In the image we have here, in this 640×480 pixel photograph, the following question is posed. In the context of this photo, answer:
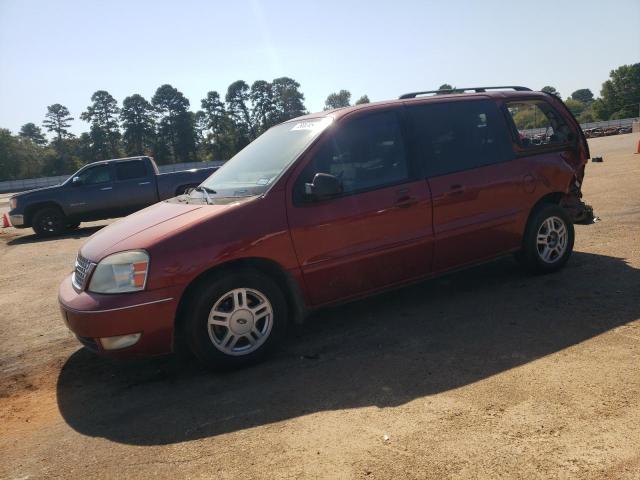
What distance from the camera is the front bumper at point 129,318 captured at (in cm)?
327

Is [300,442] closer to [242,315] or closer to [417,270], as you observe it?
[242,315]

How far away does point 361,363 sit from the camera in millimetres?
3525

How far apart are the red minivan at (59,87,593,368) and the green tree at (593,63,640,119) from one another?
117 metres

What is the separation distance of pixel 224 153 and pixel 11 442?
7963cm

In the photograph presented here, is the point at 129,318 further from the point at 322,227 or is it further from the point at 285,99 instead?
the point at 285,99

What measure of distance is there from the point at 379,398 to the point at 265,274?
4.25 feet

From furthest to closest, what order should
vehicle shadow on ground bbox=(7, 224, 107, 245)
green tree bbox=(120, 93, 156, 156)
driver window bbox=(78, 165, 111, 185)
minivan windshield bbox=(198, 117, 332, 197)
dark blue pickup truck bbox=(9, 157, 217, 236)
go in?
green tree bbox=(120, 93, 156, 156) → driver window bbox=(78, 165, 111, 185) → dark blue pickup truck bbox=(9, 157, 217, 236) → vehicle shadow on ground bbox=(7, 224, 107, 245) → minivan windshield bbox=(198, 117, 332, 197)

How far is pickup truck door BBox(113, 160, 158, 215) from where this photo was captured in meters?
12.4

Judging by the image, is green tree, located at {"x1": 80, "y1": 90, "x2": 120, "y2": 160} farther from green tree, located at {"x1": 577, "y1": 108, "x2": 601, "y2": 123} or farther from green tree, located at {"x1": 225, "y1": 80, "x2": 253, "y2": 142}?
green tree, located at {"x1": 577, "y1": 108, "x2": 601, "y2": 123}

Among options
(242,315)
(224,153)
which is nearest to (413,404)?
(242,315)

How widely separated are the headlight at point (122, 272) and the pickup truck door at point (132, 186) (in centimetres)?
958

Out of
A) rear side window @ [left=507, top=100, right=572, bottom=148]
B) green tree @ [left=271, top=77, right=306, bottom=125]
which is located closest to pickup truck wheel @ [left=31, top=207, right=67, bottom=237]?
rear side window @ [left=507, top=100, right=572, bottom=148]

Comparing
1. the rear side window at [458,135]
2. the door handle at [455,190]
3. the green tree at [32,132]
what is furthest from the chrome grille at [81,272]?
the green tree at [32,132]

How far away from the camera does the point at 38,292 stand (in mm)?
6426
